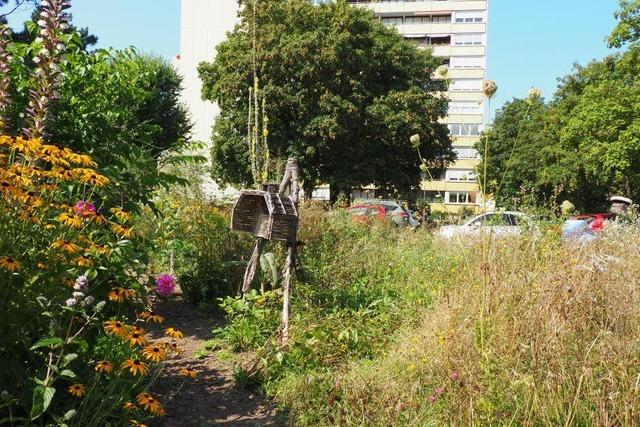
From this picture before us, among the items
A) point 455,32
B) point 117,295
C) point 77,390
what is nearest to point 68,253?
point 117,295

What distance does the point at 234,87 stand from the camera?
82.2 feet

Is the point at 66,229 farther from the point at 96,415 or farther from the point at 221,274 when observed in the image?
the point at 221,274

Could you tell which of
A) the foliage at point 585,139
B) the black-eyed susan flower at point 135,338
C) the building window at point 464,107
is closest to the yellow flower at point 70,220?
the black-eyed susan flower at point 135,338

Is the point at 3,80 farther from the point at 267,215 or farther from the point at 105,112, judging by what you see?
the point at 267,215

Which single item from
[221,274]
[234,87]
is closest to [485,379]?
[221,274]

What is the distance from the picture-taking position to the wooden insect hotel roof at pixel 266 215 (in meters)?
4.48

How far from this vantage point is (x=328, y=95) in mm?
24297

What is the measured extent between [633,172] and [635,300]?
22936 mm

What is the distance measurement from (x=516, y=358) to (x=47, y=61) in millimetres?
2819

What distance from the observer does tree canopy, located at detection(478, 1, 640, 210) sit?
73.9 ft

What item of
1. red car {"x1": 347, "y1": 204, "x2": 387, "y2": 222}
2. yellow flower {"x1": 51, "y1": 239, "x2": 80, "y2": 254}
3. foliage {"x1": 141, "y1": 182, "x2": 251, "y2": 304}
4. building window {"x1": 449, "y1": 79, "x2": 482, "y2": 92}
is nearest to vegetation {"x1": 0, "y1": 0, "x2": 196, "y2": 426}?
yellow flower {"x1": 51, "y1": 239, "x2": 80, "y2": 254}

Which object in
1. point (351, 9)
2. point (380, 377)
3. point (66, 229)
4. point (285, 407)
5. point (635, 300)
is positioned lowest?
point (285, 407)

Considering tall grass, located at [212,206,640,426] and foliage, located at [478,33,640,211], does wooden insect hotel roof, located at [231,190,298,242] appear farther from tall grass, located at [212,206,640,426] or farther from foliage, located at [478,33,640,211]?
foliage, located at [478,33,640,211]

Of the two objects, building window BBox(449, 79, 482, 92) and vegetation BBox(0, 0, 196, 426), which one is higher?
building window BBox(449, 79, 482, 92)
